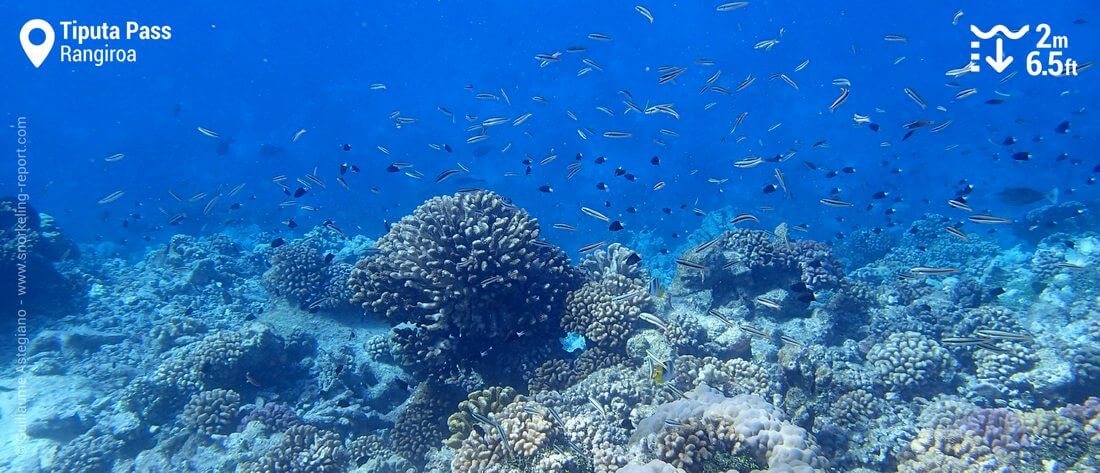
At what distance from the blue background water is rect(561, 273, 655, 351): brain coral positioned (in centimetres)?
2446

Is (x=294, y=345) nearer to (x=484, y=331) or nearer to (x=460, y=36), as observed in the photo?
(x=484, y=331)

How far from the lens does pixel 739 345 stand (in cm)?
802

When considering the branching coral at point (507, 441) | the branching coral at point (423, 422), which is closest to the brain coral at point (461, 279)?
the branching coral at point (423, 422)

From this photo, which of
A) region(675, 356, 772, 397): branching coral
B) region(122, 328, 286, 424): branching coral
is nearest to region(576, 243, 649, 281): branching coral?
region(675, 356, 772, 397): branching coral

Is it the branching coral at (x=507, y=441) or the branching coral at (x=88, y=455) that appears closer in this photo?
the branching coral at (x=507, y=441)

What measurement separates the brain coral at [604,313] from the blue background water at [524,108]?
24.5 m

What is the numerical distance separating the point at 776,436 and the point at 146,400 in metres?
11.4

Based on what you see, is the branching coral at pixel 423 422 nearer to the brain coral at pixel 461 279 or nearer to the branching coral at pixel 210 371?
the brain coral at pixel 461 279

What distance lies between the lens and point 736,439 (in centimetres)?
510

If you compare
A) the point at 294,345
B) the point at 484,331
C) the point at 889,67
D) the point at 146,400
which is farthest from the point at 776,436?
the point at 889,67

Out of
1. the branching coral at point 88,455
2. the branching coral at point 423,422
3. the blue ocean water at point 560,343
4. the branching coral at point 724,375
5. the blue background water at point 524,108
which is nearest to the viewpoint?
the blue ocean water at point 560,343

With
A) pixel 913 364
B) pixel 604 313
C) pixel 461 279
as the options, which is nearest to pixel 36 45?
pixel 461 279

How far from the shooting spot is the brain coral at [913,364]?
7.66 meters

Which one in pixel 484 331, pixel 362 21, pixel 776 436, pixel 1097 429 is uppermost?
pixel 362 21
